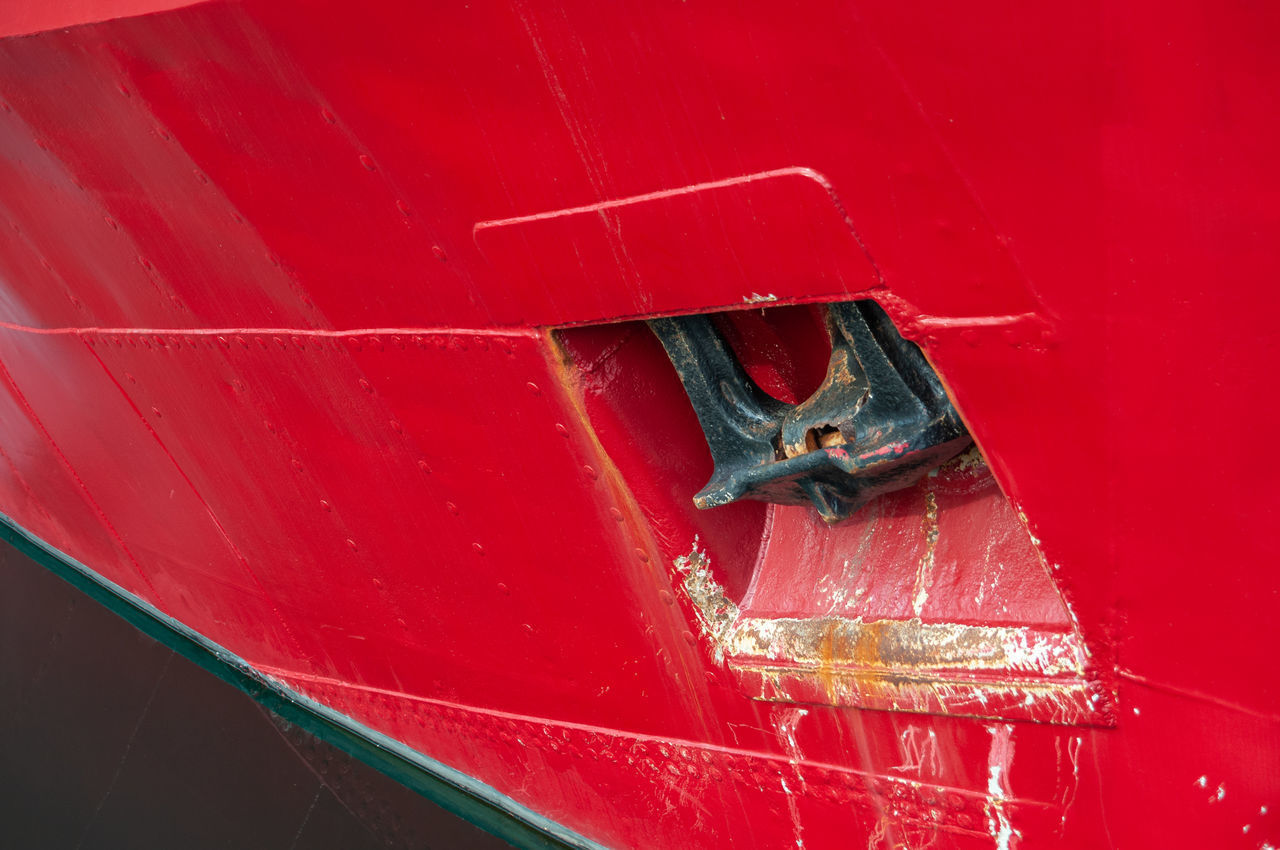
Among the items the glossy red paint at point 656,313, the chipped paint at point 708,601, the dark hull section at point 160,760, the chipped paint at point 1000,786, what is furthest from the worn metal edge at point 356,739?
the chipped paint at point 1000,786

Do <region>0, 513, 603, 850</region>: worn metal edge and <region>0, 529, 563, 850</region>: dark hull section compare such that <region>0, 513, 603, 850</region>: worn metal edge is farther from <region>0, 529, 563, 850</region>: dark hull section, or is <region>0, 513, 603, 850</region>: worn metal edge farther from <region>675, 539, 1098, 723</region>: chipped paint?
<region>675, 539, 1098, 723</region>: chipped paint

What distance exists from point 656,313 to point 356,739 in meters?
2.97

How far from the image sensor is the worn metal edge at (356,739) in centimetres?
372

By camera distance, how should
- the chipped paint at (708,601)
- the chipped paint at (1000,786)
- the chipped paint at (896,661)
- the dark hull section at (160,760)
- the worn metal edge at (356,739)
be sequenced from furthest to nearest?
the dark hull section at (160,760) < the worn metal edge at (356,739) < the chipped paint at (708,601) < the chipped paint at (1000,786) < the chipped paint at (896,661)

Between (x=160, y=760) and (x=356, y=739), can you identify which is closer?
(x=356, y=739)

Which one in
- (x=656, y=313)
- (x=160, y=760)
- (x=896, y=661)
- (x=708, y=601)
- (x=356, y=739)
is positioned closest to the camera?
(x=656, y=313)

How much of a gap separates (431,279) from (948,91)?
1267 mm

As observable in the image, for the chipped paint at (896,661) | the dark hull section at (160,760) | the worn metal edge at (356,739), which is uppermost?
the chipped paint at (896,661)

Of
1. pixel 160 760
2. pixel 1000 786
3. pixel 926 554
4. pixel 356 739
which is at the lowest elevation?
pixel 160 760

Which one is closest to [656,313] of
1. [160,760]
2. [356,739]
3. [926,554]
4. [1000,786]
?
[926,554]

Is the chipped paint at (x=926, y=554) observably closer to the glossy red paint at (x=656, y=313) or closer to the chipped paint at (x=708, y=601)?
the glossy red paint at (x=656, y=313)

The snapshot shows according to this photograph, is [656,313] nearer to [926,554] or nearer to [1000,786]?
[926,554]

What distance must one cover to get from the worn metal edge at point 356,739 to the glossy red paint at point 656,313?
0.17 m

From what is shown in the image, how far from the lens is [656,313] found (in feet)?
6.88
